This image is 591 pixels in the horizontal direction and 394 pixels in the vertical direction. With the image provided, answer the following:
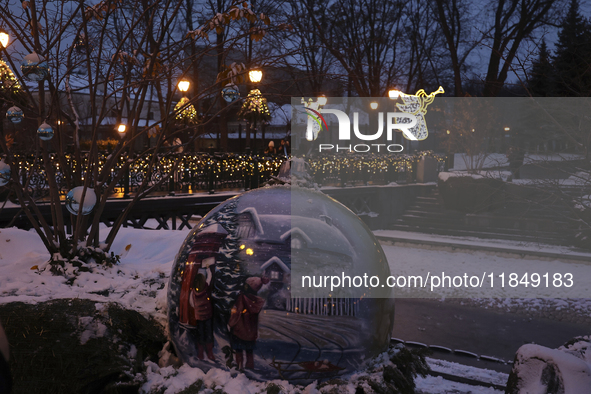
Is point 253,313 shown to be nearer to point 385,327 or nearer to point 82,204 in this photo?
point 385,327

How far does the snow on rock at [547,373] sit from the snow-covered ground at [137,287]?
76 centimetres

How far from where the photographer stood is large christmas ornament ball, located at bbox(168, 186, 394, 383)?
2.17 meters

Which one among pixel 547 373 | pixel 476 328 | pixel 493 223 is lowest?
pixel 476 328

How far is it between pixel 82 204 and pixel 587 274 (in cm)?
1177

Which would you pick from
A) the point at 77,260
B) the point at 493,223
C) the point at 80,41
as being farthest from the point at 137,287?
the point at 493,223

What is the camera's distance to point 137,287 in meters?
4.16

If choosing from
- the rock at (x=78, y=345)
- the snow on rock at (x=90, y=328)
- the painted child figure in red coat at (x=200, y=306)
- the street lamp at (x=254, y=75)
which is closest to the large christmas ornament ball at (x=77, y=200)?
the rock at (x=78, y=345)

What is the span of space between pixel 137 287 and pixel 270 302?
245 centimetres

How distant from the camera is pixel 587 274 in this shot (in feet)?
36.5

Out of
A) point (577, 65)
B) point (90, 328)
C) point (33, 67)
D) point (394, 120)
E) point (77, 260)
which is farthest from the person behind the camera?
point (394, 120)

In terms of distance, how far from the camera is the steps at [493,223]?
47.9ft

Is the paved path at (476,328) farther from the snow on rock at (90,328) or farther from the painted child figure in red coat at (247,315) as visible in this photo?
the snow on rock at (90,328)

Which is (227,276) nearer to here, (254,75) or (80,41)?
(254,75)

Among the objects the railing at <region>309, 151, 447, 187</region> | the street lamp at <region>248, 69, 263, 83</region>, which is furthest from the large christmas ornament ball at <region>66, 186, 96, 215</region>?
the railing at <region>309, 151, 447, 187</region>
